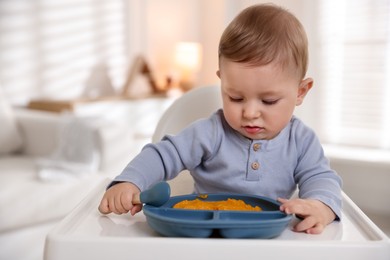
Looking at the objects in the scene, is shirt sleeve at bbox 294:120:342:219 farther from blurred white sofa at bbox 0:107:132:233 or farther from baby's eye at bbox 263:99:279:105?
blurred white sofa at bbox 0:107:132:233

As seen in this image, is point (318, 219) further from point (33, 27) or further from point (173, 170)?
point (33, 27)

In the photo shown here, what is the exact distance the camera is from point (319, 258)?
2.01 ft

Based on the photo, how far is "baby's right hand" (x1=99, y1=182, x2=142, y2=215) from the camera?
742 millimetres

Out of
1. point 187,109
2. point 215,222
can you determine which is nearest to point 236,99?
point 215,222

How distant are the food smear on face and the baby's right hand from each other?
0.06 meters

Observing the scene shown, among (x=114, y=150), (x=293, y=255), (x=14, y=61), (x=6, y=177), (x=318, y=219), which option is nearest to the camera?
(x=293, y=255)

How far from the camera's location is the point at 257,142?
0.88 metres

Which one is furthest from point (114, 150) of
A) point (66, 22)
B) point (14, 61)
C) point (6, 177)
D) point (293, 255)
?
point (293, 255)

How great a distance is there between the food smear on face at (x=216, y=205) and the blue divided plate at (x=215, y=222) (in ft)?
0.16

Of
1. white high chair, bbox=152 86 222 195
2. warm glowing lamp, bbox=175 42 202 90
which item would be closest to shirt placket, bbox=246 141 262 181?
white high chair, bbox=152 86 222 195

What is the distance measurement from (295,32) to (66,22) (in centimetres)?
318

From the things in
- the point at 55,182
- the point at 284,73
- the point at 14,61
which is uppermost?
the point at 284,73

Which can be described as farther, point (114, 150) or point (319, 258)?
point (114, 150)

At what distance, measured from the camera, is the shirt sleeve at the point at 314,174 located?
0.78 m
